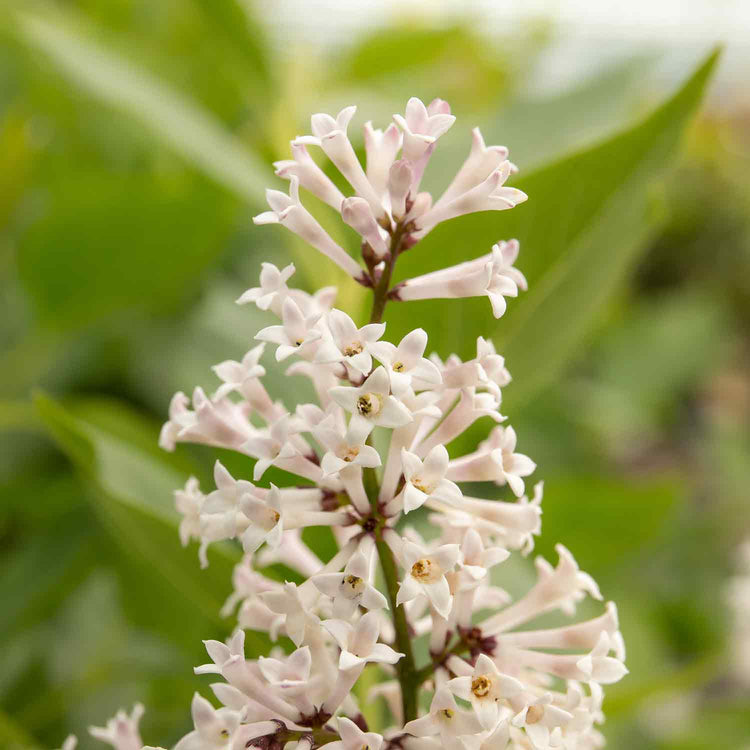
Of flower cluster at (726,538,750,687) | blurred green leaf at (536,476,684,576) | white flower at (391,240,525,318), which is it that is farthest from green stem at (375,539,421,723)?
flower cluster at (726,538,750,687)

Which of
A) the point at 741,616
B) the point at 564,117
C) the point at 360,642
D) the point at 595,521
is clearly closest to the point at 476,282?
the point at 360,642

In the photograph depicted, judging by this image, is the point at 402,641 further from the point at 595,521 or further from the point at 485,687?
the point at 595,521

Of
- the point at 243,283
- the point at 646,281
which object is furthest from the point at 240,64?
the point at 646,281

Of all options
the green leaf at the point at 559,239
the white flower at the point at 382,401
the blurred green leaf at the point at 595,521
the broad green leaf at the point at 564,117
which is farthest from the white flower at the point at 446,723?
the broad green leaf at the point at 564,117

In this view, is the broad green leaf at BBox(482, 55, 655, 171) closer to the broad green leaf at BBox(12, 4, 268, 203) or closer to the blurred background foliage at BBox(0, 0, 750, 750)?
the blurred background foliage at BBox(0, 0, 750, 750)

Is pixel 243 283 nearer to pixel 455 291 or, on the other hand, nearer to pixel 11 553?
pixel 11 553

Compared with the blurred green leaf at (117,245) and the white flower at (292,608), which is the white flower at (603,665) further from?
the blurred green leaf at (117,245)
